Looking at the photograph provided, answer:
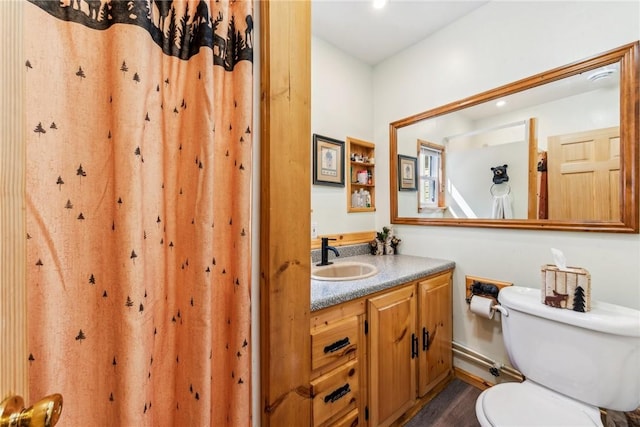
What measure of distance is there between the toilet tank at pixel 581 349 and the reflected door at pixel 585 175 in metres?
0.46

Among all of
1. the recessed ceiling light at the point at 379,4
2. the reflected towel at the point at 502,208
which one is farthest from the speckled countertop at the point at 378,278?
the recessed ceiling light at the point at 379,4

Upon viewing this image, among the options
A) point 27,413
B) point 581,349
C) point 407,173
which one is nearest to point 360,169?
point 407,173

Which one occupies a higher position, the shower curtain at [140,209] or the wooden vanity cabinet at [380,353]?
the shower curtain at [140,209]

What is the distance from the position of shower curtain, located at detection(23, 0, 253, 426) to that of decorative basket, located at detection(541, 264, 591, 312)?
1.37 m

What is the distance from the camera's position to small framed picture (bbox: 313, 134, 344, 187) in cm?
186

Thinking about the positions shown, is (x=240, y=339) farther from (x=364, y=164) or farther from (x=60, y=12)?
(x=364, y=164)

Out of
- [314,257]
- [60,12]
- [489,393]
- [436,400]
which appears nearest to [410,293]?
[489,393]

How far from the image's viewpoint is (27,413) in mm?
321

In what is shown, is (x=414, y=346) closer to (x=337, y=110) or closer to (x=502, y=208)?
(x=502, y=208)

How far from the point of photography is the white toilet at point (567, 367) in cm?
99

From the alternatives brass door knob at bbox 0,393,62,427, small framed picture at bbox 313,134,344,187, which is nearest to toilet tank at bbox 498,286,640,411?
small framed picture at bbox 313,134,344,187

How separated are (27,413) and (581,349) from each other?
66.6 inches

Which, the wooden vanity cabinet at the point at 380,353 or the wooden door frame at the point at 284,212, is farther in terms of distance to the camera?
the wooden vanity cabinet at the point at 380,353

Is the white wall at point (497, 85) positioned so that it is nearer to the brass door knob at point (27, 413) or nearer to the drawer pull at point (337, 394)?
the drawer pull at point (337, 394)
